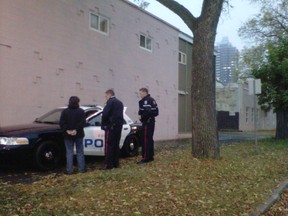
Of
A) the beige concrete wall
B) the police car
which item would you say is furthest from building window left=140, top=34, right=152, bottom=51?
the beige concrete wall

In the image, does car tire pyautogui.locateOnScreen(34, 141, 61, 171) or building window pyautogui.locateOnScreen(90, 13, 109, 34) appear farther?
building window pyautogui.locateOnScreen(90, 13, 109, 34)

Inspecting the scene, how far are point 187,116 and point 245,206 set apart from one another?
1757cm

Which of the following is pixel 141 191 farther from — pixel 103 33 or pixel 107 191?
pixel 103 33

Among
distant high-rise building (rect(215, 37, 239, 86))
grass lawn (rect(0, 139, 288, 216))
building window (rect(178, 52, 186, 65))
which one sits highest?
distant high-rise building (rect(215, 37, 239, 86))

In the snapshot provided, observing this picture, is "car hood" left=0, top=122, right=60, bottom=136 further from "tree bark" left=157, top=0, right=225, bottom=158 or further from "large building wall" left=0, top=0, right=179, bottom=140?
"tree bark" left=157, top=0, right=225, bottom=158

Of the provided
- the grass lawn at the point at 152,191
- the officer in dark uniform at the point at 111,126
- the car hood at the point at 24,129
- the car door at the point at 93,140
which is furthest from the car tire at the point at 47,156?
the officer in dark uniform at the point at 111,126

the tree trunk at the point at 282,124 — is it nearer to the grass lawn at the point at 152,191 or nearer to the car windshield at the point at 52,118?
the grass lawn at the point at 152,191

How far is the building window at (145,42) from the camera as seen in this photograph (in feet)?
61.3

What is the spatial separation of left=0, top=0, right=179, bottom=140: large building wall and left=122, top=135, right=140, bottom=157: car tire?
10.4ft

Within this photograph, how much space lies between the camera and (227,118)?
36.9 m

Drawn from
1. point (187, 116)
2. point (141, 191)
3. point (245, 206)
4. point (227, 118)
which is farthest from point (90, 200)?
point (227, 118)

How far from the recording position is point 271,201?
6762 millimetres

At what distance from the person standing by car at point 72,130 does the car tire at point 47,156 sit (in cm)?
60

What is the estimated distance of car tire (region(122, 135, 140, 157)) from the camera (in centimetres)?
1138
